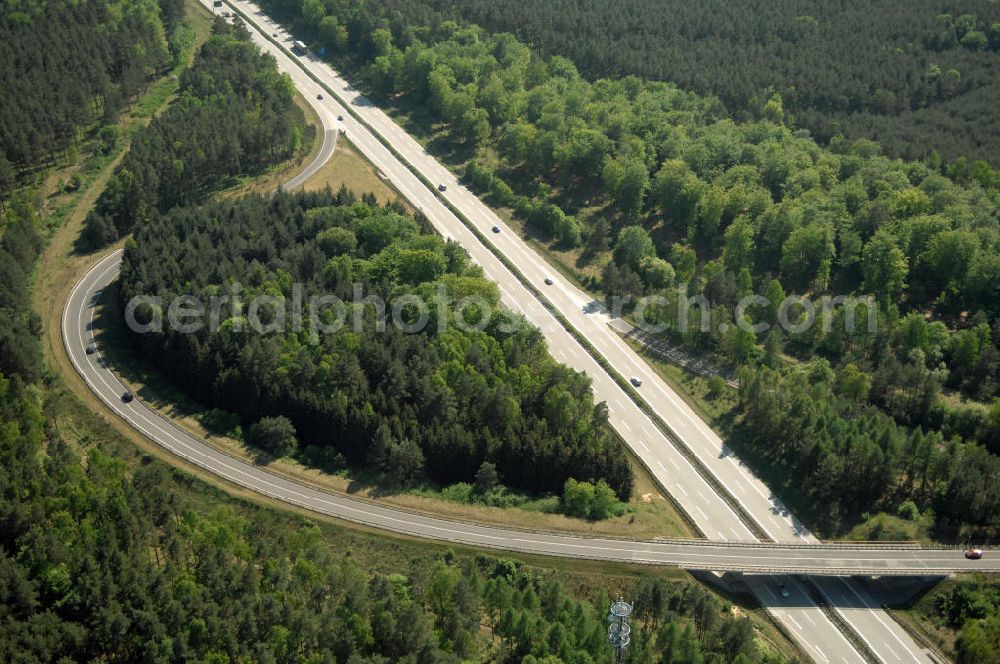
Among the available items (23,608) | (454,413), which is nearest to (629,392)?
(454,413)

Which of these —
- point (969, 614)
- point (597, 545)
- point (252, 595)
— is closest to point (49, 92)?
point (252, 595)

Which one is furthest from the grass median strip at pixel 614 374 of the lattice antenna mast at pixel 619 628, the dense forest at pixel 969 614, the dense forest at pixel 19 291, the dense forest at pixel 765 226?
the dense forest at pixel 19 291

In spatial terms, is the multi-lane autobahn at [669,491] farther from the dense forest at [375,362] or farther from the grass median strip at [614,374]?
the dense forest at [375,362]

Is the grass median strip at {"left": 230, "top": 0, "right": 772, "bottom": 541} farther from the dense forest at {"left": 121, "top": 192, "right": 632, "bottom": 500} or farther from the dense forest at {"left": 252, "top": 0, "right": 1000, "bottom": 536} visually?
the dense forest at {"left": 252, "top": 0, "right": 1000, "bottom": 536}

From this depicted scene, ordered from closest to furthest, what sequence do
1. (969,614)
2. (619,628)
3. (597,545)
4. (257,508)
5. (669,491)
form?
(619,628) < (969,614) < (597,545) < (257,508) < (669,491)

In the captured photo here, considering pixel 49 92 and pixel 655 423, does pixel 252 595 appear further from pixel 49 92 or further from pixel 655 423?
pixel 49 92

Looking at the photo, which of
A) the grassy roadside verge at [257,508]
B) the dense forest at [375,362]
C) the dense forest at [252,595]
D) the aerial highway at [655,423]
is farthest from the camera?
the dense forest at [375,362]
